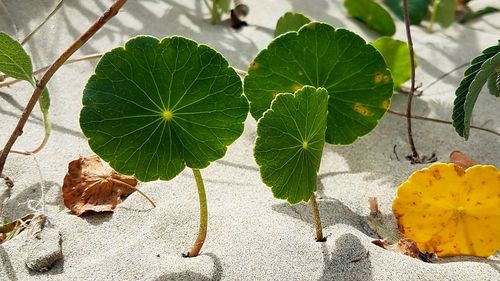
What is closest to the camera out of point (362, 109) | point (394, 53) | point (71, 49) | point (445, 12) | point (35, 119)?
point (71, 49)

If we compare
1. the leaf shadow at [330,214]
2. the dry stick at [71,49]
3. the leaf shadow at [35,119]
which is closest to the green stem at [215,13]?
the leaf shadow at [35,119]

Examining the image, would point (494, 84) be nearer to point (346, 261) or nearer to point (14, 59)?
point (346, 261)

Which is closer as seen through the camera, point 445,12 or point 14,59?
point 14,59

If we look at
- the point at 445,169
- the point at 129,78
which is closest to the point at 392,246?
the point at 445,169

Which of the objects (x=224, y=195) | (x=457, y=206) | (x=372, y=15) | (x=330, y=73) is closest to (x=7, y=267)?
(x=224, y=195)

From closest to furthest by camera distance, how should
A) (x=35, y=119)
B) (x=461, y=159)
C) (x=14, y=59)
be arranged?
(x=14, y=59)
(x=461, y=159)
(x=35, y=119)
